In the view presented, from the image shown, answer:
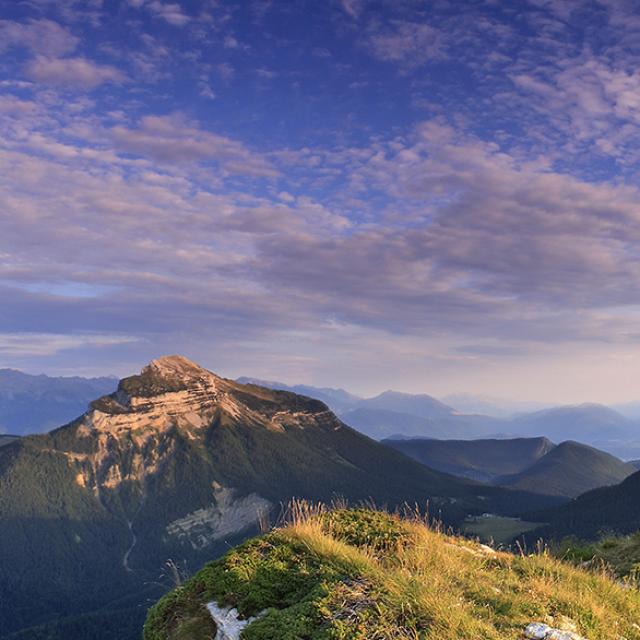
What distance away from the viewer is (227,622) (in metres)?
10.2

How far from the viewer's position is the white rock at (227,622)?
987cm

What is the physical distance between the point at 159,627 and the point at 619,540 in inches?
750

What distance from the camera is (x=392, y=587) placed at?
955 cm

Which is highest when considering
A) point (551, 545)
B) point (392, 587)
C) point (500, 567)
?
point (392, 587)

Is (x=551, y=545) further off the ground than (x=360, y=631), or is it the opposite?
(x=360, y=631)

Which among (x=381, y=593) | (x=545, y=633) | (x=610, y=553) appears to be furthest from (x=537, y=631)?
(x=610, y=553)

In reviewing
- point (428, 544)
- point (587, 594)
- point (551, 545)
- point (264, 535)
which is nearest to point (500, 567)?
point (428, 544)

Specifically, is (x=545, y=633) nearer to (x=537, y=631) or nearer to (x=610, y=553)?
(x=537, y=631)

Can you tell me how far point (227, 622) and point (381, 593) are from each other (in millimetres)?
3148

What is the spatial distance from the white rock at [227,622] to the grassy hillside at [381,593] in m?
0.15

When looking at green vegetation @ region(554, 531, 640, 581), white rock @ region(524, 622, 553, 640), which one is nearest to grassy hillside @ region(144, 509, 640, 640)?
white rock @ region(524, 622, 553, 640)

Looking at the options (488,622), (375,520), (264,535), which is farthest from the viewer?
(375,520)

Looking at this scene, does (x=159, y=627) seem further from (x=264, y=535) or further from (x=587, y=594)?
(x=587, y=594)

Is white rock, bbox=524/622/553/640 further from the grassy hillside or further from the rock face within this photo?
the grassy hillside
